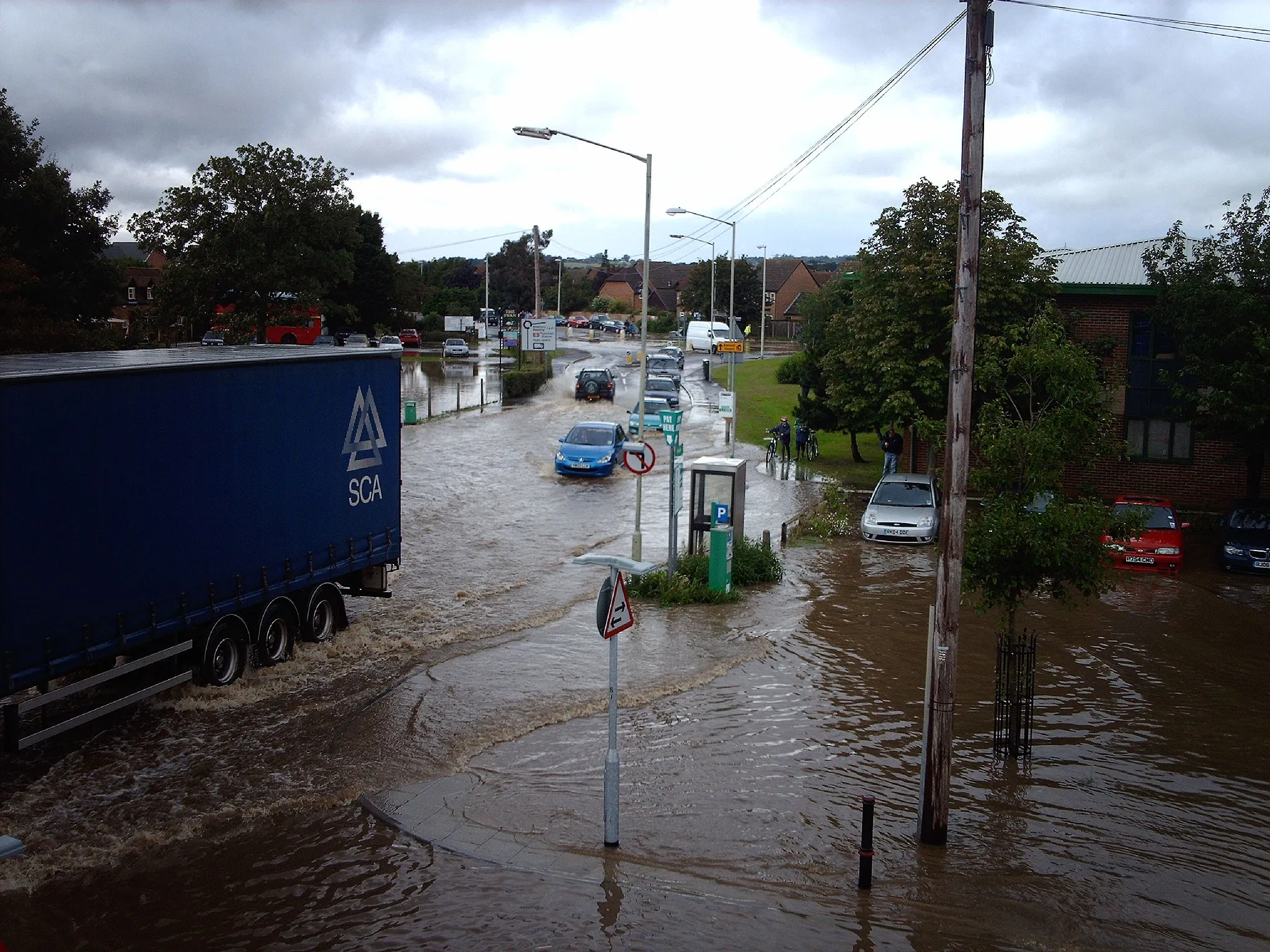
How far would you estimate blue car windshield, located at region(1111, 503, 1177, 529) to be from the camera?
76.0 feet

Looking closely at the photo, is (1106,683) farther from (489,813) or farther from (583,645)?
(489,813)

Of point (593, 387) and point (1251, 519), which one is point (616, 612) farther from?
point (593, 387)

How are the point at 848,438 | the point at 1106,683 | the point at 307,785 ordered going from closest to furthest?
the point at 307,785 < the point at 1106,683 < the point at 848,438

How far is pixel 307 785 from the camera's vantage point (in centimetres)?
1102

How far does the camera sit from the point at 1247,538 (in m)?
23.3

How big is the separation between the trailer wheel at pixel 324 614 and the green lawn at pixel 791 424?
65.4 ft

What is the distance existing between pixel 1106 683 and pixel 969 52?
374 inches

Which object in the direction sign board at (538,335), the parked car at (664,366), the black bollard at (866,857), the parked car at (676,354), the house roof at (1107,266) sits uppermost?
the house roof at (1107,266)

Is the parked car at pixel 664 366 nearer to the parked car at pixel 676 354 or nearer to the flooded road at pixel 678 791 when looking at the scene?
the parked car at pixel 676 354

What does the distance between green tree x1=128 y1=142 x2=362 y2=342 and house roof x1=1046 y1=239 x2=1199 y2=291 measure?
25.8 m

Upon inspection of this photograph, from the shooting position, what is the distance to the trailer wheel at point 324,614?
50.3ft

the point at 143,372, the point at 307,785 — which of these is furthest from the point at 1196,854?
the point at 143,372

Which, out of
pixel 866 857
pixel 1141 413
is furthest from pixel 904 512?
pixel 866 857

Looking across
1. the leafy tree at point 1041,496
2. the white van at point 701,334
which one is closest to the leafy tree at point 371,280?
the white van at point 701,334
